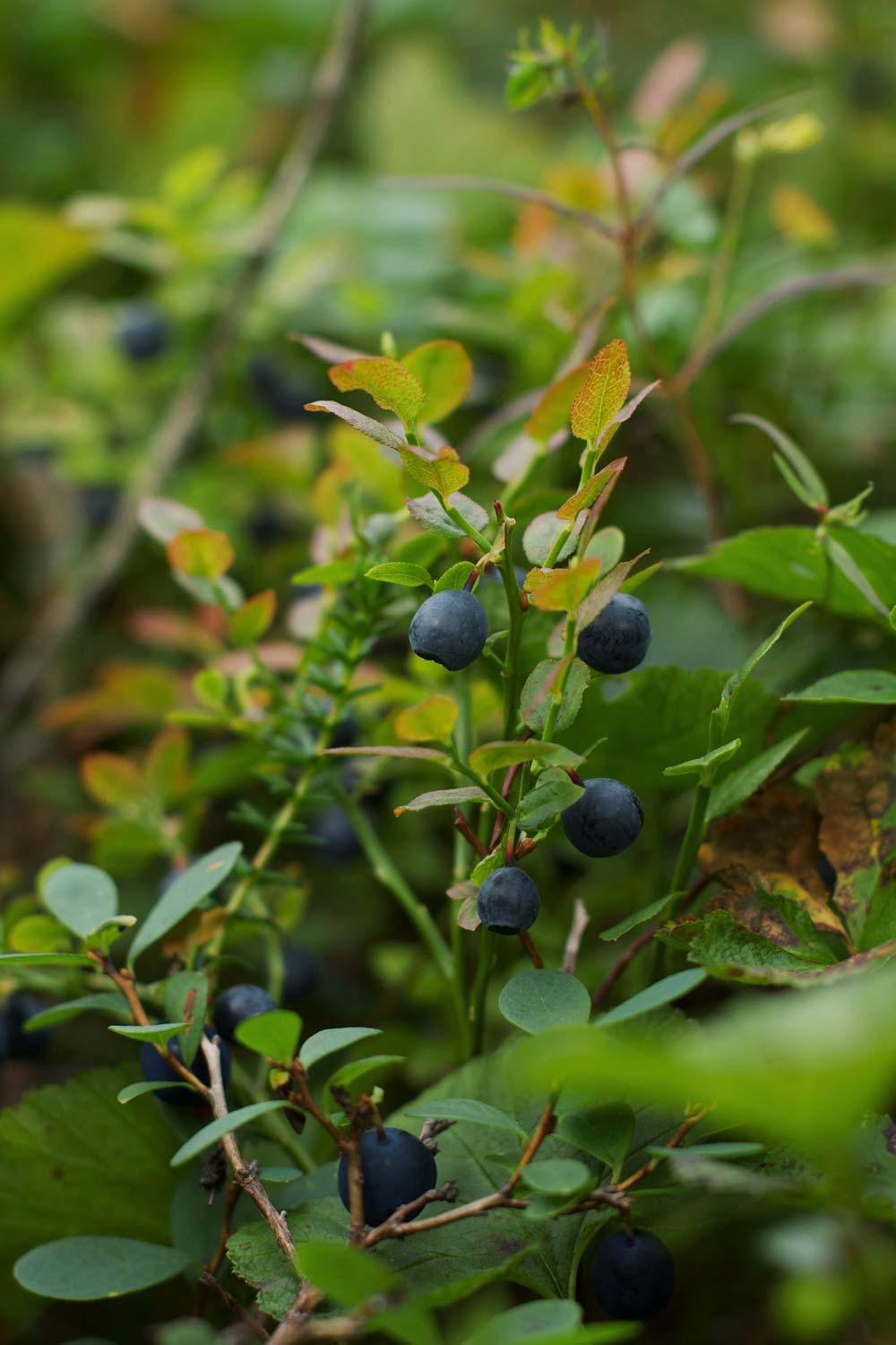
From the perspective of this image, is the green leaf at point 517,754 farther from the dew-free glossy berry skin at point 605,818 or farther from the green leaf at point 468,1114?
the green leaf at point 468,1114

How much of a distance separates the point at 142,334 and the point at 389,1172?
1.02 metres

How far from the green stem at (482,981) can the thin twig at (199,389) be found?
74cm

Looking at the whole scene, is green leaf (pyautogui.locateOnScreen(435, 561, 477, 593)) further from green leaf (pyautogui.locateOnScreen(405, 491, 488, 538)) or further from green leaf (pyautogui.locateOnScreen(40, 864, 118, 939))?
green leaf (pyautogui.locateOnScreen(40, 864, 118, 939))

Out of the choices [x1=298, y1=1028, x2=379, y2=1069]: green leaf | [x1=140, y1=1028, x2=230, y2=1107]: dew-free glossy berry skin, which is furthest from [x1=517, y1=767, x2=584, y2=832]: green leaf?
[x1=140, y1=1028, x2=230, y2=1107]: dew-free glossy berry skin

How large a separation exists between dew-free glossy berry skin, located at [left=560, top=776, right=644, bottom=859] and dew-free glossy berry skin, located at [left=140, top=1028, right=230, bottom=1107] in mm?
222

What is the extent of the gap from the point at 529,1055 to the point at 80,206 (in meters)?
1.10

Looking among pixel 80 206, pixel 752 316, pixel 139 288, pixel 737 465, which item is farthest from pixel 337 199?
pixel 752 316

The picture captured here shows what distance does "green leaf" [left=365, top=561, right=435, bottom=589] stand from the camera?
504mm

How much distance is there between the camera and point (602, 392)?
503mm

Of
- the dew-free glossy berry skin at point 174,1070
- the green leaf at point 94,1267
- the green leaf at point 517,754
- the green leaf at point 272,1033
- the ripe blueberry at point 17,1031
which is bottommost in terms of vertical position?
the ripe blueberry at point 17,1031

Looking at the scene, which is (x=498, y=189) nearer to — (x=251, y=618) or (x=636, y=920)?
(x=251, y=618)

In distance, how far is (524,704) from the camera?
506mm

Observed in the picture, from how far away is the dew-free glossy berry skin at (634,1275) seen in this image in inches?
19.5

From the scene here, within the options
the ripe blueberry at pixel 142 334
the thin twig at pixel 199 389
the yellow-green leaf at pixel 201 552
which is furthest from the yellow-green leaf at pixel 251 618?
the ripe blueberry at pixel 142 334
